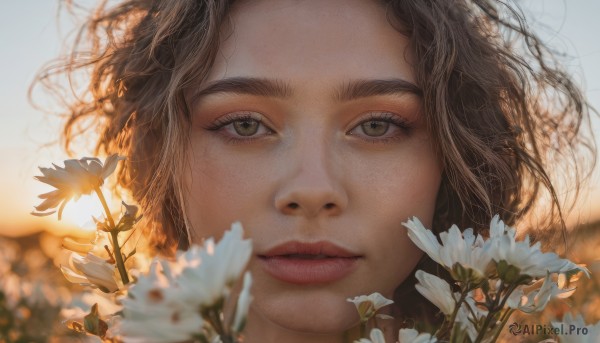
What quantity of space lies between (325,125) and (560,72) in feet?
3.42

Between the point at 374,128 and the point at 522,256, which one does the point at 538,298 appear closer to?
the point at 522,256

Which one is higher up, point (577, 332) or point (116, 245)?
point (116, 245)

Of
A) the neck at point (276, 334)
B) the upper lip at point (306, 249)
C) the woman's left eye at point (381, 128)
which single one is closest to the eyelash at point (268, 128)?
the woman's left eye at point (381, 128)

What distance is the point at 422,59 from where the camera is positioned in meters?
2.01

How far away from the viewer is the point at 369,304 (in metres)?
1.39

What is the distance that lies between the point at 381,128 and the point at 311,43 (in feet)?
0.94

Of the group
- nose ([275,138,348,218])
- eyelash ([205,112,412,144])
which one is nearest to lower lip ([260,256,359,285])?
nose ([275,138,348,218])

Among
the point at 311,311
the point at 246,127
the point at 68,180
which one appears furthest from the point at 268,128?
the point at 68,180

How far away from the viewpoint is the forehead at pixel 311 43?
1.83m

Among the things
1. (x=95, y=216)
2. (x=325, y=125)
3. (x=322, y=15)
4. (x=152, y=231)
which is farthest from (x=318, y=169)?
(x=152, y=231)

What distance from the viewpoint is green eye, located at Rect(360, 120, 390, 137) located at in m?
1.94

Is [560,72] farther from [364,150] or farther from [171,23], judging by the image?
[171,23]

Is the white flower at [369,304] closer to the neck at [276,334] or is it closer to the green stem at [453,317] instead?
the green stem at [453,317]

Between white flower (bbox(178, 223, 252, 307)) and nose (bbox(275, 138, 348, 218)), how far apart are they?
0.82 metres
